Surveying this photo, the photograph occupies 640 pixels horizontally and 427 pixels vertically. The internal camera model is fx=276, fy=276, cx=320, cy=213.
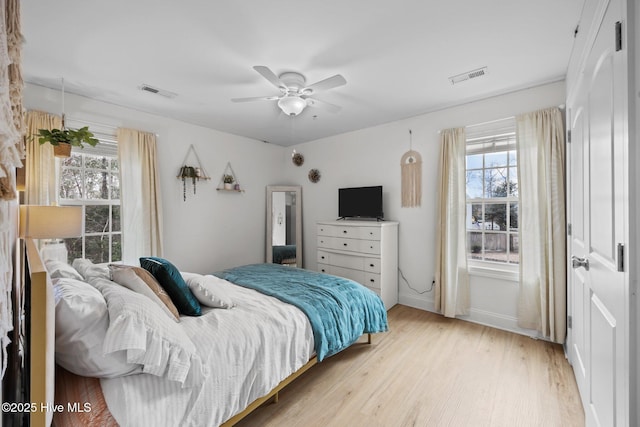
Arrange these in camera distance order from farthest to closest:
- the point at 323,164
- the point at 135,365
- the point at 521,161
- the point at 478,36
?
the point at 323,164, the point at 521,161, the point at 478,36, the point at 135,365

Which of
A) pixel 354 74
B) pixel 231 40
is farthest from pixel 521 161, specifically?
pixel 231 40

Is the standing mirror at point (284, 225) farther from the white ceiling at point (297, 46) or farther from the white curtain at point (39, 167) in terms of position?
the white curtain at point (39, 167)

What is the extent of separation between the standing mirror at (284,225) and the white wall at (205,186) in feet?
0.52

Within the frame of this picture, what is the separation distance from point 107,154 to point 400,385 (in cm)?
378

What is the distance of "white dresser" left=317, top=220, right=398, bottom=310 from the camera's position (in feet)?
11.3

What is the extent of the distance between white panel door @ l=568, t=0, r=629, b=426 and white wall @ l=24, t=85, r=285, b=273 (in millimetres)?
3973

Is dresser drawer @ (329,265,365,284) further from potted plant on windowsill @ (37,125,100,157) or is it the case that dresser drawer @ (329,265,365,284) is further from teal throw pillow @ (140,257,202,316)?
potted plant on windowsill @ (37,125,100,157)

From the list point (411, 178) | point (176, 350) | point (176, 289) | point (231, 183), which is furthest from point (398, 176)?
point (176, 350)

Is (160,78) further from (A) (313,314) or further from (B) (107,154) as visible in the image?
(A) (313,314)

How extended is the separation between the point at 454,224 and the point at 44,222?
3.66 meters

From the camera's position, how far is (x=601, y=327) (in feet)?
4.18

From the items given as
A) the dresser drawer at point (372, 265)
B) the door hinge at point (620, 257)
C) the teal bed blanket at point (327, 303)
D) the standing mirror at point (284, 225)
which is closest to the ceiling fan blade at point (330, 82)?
the teal bed blanket at point (327, 303)

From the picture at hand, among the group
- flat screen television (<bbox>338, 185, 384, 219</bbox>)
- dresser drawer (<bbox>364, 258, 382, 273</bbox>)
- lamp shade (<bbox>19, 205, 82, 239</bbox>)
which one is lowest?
dresser drawer (<bbox>364, 258, 382, 273</bbox>)

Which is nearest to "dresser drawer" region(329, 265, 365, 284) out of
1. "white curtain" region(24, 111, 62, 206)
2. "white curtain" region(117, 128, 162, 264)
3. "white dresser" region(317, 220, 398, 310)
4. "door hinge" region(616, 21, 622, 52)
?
"white dresser" region(317, 220, 398, 310)
